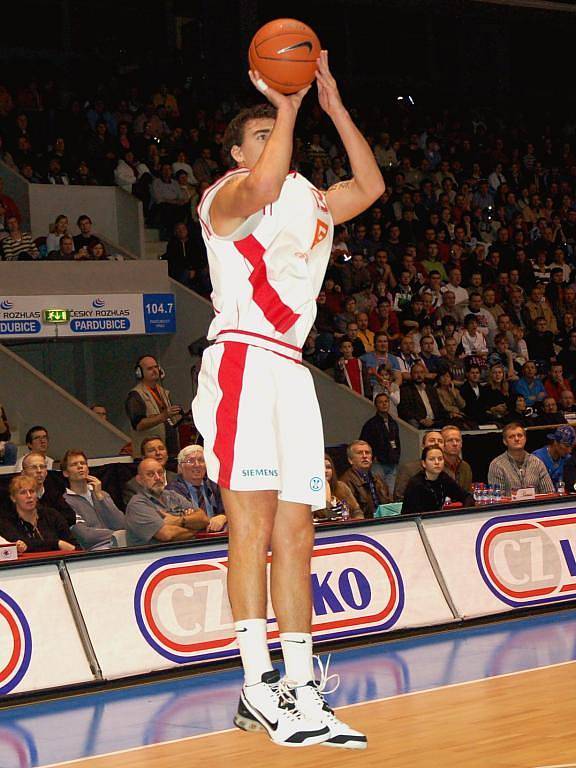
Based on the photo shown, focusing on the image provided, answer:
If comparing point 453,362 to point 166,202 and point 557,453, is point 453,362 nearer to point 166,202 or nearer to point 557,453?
point 557,453

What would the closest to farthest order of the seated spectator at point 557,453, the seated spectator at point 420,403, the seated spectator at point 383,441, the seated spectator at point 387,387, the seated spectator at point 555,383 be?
the seated spectator at point 557,453, the seated spectator at point 383,441, the seated spectator at point 420,403, the seated spectator at point 387,387, the seated spectator at point 555,383

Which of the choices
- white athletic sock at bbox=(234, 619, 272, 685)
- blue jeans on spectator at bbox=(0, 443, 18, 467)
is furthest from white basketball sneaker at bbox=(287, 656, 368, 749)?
blue jeans on spectator at bbox=(0, 443, 18, 467)

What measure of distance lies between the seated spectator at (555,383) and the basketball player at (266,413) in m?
13.4

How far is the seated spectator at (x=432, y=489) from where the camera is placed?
10688mm

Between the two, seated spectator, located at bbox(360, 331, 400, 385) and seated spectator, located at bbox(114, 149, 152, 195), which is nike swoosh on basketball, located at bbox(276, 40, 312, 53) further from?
seated spectator, located at bbox(114, 149, 152, 195)

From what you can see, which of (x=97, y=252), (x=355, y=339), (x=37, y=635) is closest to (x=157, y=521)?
(x=37, y=635)

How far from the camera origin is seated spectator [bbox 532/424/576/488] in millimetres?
12414

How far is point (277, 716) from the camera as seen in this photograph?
4.59 m

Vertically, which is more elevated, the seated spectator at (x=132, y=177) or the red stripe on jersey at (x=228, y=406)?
the seated spectator at (x=132, y=177)

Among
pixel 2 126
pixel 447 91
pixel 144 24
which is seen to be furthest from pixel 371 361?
pixel 447 91

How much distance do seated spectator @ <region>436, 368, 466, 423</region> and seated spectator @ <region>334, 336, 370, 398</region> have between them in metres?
1.02

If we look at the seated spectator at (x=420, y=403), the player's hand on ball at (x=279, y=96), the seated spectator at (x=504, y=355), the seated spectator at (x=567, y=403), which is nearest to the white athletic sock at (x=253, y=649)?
the player's hand on ball at (x=279, y=96)

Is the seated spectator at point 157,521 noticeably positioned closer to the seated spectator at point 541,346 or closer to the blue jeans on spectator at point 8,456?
the blue jeans on spectator at point 8,456

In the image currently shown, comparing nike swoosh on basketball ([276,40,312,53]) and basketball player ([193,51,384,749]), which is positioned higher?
nike swoosh on basketball ([276,40,312,53])
